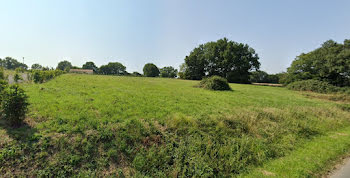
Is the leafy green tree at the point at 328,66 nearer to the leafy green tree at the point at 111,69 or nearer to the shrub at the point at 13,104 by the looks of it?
the shrub at the point at 13,104

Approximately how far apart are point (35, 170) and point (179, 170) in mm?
3591

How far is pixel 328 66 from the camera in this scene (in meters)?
24.4

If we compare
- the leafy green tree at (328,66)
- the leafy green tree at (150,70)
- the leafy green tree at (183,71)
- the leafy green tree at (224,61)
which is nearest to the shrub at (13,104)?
the leafy green tree at (328,66)

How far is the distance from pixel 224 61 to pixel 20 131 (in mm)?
45619

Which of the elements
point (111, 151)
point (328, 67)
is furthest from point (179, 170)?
point (328, 67)

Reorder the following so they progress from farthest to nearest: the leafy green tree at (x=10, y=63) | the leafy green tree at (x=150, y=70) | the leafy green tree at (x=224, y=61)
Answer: the leafy green tree at (x=150, y=70), the leafy green tree at (x=10, y=63), the leafy green tree at (x=224, y=61)

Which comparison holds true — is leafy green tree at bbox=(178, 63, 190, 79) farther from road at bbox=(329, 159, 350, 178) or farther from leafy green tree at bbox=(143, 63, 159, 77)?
road at bbox=(329, 159, 350, 178)

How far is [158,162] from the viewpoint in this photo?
394 centimetres

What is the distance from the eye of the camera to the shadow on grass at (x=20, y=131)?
3847mm

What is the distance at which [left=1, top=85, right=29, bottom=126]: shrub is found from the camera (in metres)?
4.22

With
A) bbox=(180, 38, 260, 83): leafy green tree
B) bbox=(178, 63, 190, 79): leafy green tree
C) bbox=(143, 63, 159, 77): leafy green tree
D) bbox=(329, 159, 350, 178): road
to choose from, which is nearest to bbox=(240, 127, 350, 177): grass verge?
bbox=(329, 159, 350, 178): road

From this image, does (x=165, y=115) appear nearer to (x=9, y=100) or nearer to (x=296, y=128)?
(x=9, y=100)

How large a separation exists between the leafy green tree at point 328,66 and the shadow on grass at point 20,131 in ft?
125

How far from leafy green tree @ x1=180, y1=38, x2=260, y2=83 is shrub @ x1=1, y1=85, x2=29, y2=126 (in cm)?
4488
